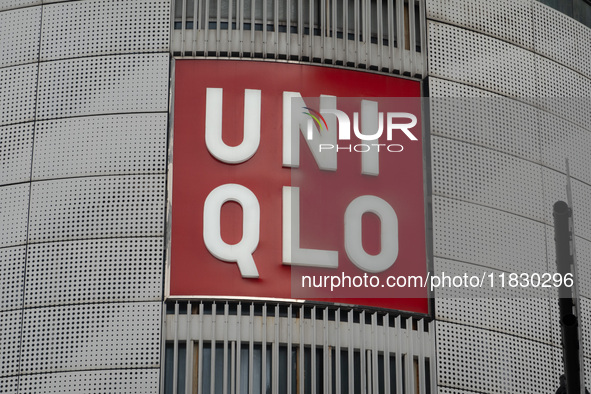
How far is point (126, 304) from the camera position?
24828 millimetres

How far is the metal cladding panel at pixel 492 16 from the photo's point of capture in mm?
28750

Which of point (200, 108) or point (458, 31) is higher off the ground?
point (458, 31)

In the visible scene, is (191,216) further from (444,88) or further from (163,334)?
(444,88)

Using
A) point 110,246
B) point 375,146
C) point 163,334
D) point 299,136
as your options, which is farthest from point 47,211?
point 375,146

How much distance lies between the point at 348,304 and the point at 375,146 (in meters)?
3.89

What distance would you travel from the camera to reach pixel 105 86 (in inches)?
1050

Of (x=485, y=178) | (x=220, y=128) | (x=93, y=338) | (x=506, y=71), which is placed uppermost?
(x=506, y=71)

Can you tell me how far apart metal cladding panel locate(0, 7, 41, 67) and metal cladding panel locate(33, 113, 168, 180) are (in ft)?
6.90

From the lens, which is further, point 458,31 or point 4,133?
point 458,31

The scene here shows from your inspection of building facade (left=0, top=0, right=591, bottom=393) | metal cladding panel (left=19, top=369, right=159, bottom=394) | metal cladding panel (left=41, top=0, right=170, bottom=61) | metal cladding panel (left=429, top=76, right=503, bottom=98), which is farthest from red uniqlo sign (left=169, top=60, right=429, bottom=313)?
metal cladding panel (left=19, top=369, right=159, bottom=394)

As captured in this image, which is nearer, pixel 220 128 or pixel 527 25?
pixel 220 128

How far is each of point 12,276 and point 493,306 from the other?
1048 cm

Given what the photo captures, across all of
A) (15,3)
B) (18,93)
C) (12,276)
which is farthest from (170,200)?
(15,3)

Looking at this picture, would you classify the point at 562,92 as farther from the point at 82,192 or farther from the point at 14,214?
the point at 14,214
